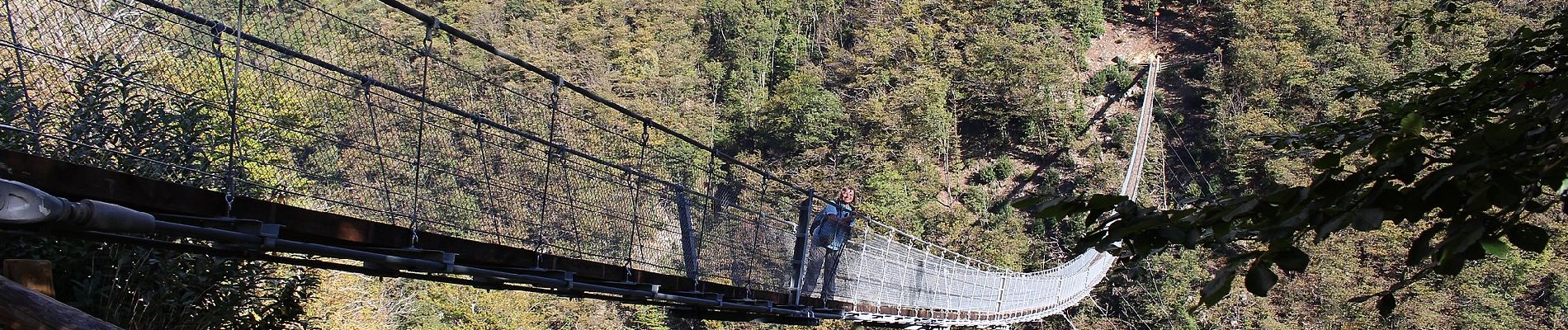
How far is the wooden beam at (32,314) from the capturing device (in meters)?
1.74

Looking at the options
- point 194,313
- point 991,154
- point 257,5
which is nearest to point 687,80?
point 991,154

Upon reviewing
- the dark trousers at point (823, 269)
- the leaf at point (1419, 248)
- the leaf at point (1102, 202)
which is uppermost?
the leaf at point (1102, 202)

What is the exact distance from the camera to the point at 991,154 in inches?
1255

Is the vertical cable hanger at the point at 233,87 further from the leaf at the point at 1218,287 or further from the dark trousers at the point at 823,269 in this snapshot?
the dark trousers at the point at 823,269

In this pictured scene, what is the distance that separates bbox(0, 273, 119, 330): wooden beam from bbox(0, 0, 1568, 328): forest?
2.58 ft

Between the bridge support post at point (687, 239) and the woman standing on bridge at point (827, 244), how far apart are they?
1299 millimetres

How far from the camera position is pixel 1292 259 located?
1609 mm

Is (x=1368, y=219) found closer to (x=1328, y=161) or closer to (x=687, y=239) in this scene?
(x=1328, y=161)

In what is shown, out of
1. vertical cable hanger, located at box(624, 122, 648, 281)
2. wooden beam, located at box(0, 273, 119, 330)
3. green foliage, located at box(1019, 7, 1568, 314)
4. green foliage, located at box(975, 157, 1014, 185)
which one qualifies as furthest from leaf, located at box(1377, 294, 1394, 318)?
green foliage, located at box(975, 157, 1014, 185)

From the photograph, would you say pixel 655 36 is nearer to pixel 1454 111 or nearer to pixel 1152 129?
pixel 1152 129

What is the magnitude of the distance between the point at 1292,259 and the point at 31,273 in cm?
207

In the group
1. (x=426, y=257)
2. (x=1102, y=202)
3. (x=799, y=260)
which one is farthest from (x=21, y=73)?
(x=799, y=260)

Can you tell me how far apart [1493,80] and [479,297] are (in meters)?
16.4

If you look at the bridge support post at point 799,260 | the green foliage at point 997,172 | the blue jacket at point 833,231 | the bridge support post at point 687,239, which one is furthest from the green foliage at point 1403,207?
the green foliage at point 997,172
